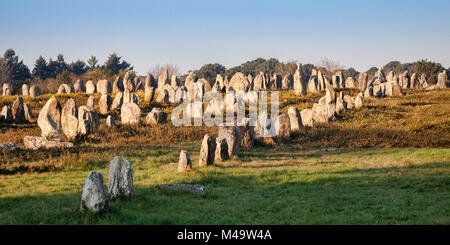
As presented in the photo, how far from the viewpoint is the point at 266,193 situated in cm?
1131

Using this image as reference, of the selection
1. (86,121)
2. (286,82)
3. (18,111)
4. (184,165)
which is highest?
(286,82)

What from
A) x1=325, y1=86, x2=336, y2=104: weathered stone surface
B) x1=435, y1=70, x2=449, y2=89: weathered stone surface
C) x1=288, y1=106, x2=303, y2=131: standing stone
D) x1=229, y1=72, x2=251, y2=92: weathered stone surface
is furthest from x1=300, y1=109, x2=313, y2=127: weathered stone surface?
x1=435, y1=70, x2=449, y2=89: weathered stone surface

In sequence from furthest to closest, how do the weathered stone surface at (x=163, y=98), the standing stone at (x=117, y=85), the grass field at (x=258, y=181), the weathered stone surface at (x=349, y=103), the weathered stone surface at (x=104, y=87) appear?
the weathered stone surface at (x=104, y=87) → the standing stone at (x=117, y=85) → the weathered stone surface at (x=163, y=98) → the weathered stone surface at (x=349, y=103) → the grass field at (x=258, y=181)

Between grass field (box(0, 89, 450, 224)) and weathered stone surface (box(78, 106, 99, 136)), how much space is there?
0.63 m

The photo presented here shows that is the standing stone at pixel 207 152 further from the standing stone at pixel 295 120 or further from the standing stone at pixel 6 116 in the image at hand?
the standing stone at pixel 6 116

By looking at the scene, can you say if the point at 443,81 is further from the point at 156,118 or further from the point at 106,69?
the point at 106,69

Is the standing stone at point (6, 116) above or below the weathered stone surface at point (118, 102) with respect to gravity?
below

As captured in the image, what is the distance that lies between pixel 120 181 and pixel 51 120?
14010mm

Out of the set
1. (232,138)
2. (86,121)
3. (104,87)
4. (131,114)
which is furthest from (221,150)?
(104,87)

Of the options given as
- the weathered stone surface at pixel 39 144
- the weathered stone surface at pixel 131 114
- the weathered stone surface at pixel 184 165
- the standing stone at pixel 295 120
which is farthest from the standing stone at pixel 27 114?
the weathered stone surface at pixel 184 165

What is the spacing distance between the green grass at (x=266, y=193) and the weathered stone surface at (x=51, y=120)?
6551mm

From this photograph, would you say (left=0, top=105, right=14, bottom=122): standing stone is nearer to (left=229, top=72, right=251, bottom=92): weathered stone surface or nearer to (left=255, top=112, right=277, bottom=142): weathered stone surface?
(left=255, top=112, right=277, bottom=142): weathered stone surface

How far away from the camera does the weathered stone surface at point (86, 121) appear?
2245cm

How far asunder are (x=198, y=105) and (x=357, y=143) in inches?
621
